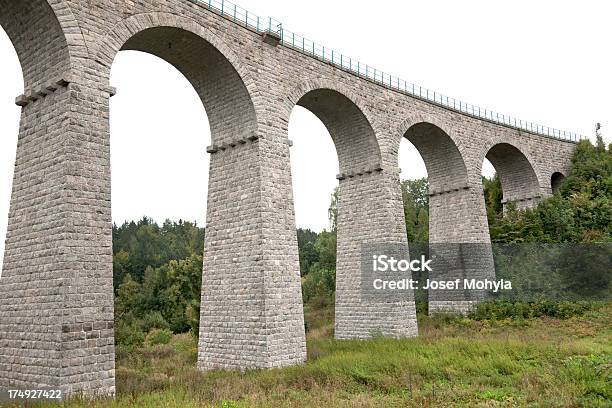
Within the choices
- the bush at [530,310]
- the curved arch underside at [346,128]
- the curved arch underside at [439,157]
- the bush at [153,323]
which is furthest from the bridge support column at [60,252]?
the bush at [153,323]

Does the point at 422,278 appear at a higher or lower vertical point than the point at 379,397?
higher

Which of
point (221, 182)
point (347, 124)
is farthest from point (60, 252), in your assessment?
point (347, 124)

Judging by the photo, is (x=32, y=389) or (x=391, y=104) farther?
(x=391, y=104)

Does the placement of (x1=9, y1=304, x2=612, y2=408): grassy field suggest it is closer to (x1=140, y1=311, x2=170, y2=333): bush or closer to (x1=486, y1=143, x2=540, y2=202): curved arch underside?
(x1=140, y1=311, x2=170, y2=333): bush

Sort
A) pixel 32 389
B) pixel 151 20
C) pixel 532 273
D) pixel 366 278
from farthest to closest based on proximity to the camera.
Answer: pixel 532 273
pixel 366 278
pixel 151 20
pixel 32 389

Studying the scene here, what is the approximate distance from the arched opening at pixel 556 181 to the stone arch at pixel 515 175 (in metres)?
3.38

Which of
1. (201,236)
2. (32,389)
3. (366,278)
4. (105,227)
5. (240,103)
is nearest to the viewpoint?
(32,389)

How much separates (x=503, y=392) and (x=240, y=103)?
11326 millimetres

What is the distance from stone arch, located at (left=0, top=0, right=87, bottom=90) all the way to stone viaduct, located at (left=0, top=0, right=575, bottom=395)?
0.04 meters

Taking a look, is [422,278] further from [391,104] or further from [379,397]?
[379,397]

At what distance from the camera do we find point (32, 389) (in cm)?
1079

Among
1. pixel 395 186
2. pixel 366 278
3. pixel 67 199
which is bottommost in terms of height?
pixel 366 278

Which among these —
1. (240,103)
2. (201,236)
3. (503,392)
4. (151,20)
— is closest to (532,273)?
(503,392)

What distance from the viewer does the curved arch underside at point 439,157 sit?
981 inches
